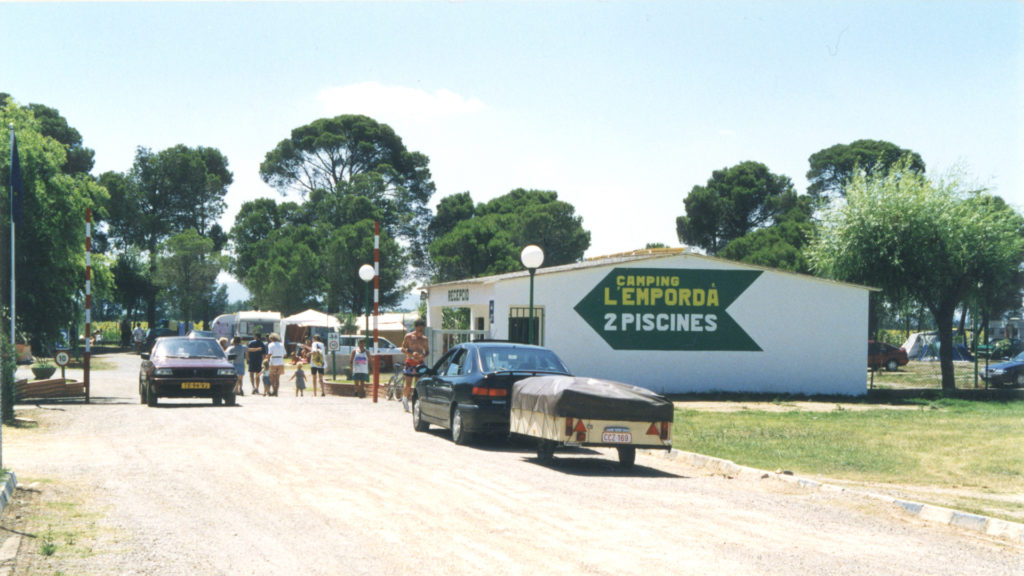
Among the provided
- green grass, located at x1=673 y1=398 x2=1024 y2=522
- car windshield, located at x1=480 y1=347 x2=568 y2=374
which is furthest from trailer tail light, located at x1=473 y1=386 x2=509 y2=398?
green grass, located at x1=673 y1=398 x2=1024 y2=522

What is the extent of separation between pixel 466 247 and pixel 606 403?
1951 inches

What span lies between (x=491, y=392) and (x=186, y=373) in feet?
29.9

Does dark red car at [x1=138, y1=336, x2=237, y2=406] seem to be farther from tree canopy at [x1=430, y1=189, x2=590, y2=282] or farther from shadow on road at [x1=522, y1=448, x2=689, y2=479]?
tree canopy at [x1=430, y1=189, x2=590, y2=282]

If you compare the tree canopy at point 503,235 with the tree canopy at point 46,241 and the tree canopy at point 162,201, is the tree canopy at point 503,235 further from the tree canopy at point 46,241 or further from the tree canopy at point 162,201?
the tree canopy at point 46,241

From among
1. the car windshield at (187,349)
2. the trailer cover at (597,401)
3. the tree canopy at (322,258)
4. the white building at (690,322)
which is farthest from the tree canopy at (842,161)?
the trailer cover at (597,401)

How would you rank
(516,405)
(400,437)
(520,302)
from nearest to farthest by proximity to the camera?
1. (516,405)
2. (400,437)
3. (520,302)

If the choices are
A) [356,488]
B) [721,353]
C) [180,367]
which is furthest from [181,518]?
[721,353]

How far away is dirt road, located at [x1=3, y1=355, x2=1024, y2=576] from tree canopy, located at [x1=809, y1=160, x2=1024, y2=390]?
20562mm

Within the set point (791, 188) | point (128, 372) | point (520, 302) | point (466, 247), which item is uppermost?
point (791, 188)

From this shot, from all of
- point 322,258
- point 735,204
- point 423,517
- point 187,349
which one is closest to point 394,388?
point 187,349

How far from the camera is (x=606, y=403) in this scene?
38.5ft

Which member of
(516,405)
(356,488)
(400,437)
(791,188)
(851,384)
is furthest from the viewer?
(791,188)

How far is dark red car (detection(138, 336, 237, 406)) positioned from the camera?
19844 mm

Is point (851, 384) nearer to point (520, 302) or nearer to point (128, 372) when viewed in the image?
point (520, 302)
